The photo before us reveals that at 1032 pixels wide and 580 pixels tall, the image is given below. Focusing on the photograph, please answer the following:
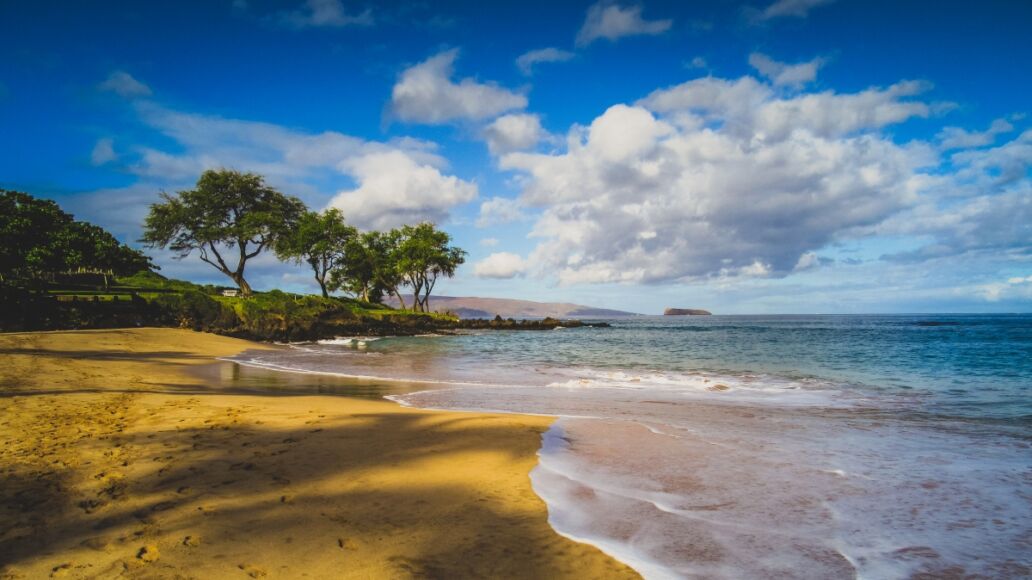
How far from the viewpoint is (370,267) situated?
7100cm

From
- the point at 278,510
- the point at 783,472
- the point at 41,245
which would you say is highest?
the point at 41,245

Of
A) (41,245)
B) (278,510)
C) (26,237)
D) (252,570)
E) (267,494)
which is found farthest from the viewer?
(41,245)

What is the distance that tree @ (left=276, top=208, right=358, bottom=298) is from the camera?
56.2m

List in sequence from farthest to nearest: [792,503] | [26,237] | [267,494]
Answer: [26,237], [792,503], [267,494]

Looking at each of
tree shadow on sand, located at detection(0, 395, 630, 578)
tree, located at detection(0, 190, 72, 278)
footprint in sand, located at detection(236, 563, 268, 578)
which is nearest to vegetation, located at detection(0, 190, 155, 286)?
tree, located at detection(0, 190, 72, 278)

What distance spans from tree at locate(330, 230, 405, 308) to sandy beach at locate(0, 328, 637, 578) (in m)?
60.0

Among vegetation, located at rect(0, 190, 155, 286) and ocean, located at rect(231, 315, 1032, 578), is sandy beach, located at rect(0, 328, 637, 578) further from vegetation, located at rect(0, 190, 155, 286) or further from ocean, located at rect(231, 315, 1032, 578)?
vegetation, located at rect(0, 190, 155, 286)

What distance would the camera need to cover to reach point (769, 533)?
4.72 meters

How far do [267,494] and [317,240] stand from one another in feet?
191

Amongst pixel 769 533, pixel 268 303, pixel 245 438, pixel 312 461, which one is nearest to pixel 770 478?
pixel 769 533

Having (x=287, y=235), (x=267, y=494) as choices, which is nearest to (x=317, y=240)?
(x=287, y=235)

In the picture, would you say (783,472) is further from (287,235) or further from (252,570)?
(287,235)

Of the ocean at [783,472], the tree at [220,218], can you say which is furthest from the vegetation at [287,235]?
the ocean at [783,472]

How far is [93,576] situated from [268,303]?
4291 centimetres
